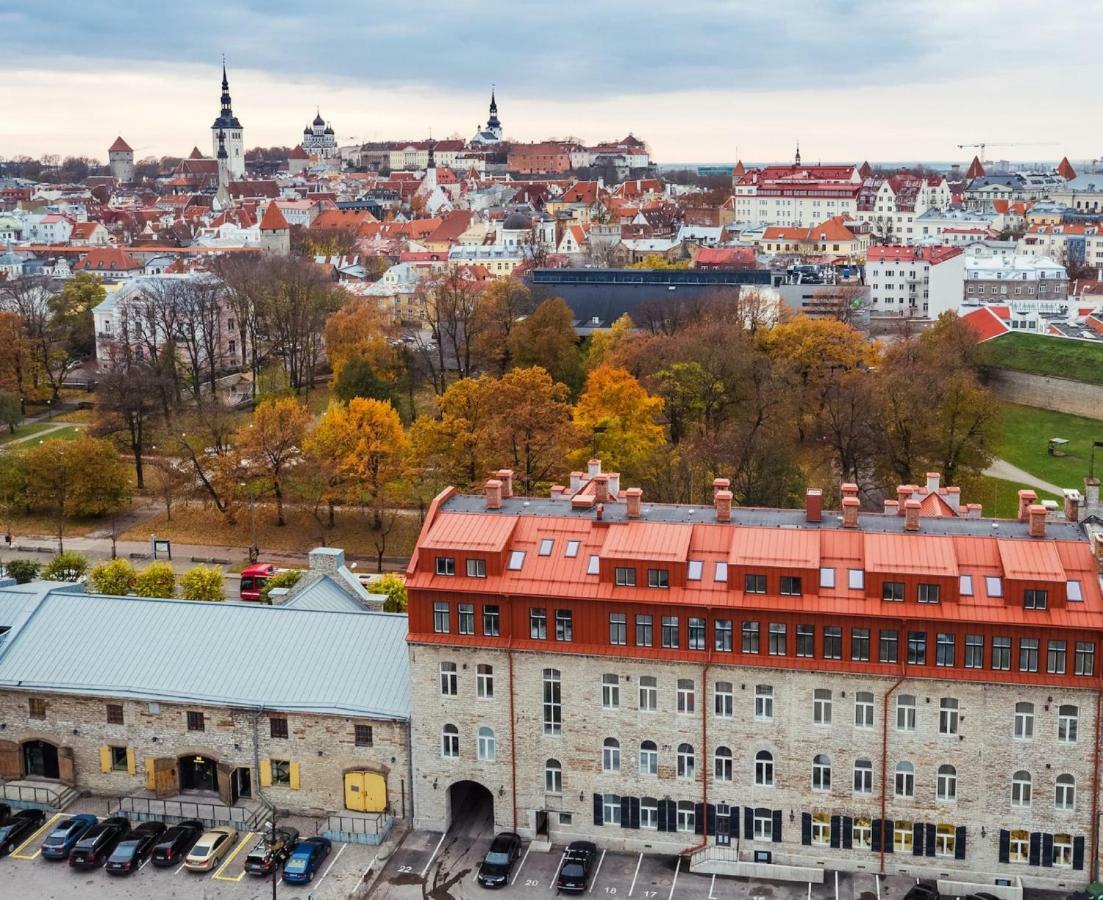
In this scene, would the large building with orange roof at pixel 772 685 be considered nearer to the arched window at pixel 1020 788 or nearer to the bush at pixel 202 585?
the arched window at pixel 1020 788

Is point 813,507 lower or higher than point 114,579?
higher

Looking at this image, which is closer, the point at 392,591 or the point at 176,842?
the point at 176,842

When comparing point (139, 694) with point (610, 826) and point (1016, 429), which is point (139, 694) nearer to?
point (610, 826)

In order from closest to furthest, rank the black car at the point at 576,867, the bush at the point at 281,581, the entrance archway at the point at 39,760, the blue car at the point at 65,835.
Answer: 1. the black car at the point at 576,867
2. the blue car at the point at 65,835
3. the entrance archway at the point at 39,760
4. the bush at the point at 281,581

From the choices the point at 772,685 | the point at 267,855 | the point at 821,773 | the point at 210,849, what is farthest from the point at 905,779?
the point at 210,849

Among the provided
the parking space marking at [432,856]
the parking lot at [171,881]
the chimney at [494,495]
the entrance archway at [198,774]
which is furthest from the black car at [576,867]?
the entrance archway at [198,774]

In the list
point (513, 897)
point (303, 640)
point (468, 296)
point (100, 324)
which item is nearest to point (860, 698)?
point (513, 897)

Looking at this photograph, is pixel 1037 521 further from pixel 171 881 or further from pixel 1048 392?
pixel 1048 392
